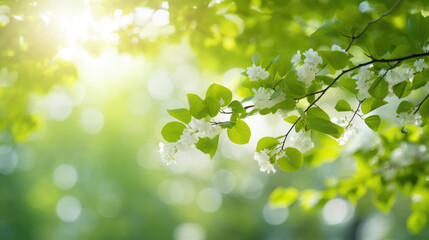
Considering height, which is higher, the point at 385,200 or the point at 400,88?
the point at 385,200

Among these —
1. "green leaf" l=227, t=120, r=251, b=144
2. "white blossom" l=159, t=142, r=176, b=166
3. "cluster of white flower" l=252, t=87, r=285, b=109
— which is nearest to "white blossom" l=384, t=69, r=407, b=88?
"cluster of white flower" l=252, t=87, r=285, b=109

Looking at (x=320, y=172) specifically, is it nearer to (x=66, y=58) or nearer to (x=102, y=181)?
(x=102, y=181)

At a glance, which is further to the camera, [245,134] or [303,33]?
[303,33]

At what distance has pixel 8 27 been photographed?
170 cm

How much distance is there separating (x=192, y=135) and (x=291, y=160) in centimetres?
33

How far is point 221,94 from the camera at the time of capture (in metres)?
1.12

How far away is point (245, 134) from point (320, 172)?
1008 centimetres

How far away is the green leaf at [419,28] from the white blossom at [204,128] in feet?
2.31

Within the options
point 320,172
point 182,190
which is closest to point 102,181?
point 182,190

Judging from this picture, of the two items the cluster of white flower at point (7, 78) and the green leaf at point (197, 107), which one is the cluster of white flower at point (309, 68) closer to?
the green leaf at point (197, 107)

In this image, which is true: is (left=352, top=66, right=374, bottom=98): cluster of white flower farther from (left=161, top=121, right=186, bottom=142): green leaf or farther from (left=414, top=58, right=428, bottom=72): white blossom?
(left=161, top=121, right=186, bottom=142): green leaf

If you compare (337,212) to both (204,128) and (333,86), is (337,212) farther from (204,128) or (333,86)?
(204,128)

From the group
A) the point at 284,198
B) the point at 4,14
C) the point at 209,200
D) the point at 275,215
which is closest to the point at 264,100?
the point at 4,14

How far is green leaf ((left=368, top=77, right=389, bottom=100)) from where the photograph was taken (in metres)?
1.13
